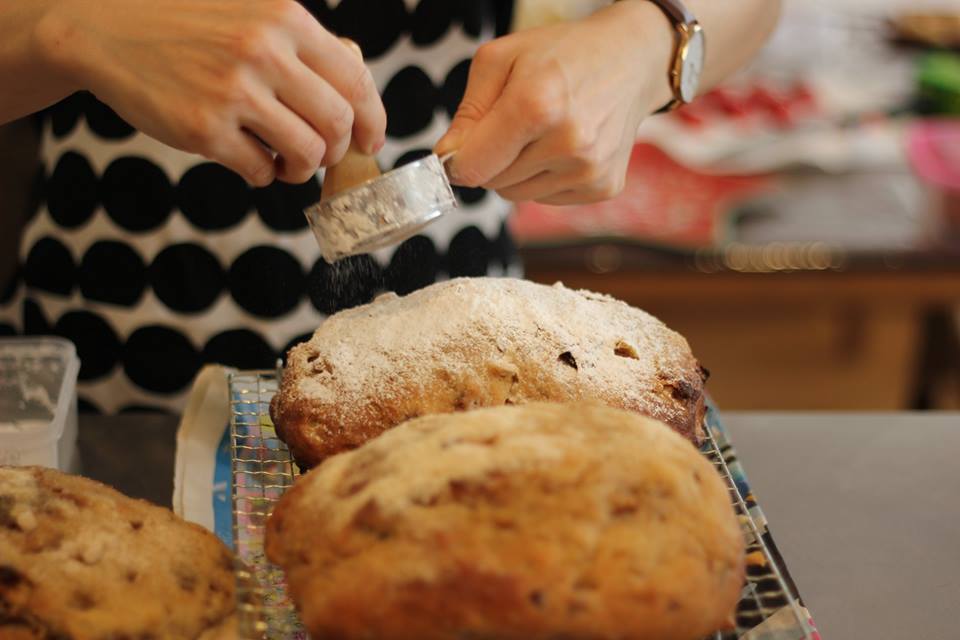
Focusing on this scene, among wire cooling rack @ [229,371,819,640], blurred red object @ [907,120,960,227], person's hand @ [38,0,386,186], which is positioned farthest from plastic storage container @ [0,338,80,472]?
blurred red object @ [907,120,960,227]

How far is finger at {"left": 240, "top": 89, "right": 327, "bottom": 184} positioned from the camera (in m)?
0.83

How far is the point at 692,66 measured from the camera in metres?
1.22

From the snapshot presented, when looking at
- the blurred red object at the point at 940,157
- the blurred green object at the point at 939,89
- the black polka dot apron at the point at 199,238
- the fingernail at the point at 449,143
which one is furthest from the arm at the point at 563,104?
the blurred green object at the point at 939,89

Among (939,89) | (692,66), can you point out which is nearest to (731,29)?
(692,66)

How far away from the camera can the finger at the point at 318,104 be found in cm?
83

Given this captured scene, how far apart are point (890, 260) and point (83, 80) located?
6.38 ft

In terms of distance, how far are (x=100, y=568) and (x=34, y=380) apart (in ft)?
1.76

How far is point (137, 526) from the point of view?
727mm

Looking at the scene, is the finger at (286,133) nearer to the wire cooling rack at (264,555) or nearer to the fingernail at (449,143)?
the fingernail at (449,143)

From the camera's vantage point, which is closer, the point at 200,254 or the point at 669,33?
the point at 669,33

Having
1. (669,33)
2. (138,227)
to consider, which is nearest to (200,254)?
(138,227)

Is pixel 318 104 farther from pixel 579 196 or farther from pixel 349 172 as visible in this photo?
pixel 579 196

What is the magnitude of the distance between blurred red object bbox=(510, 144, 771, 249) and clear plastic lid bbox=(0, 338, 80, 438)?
4.43 ft

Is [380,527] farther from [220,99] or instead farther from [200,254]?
[200,254]
